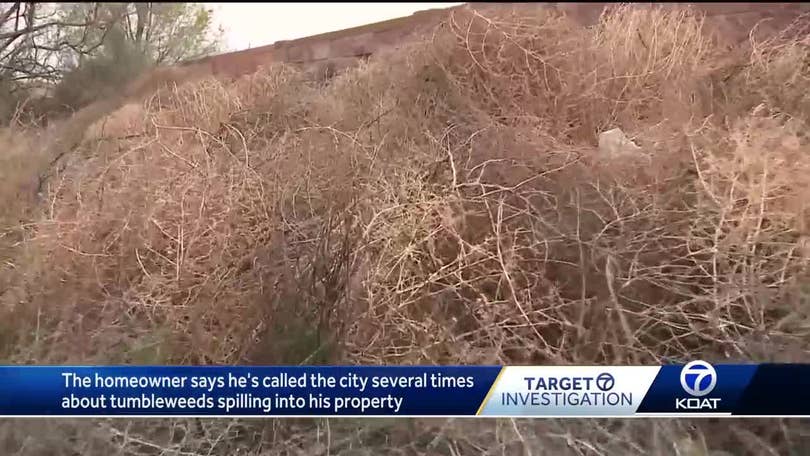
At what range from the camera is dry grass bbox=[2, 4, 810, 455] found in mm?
2906

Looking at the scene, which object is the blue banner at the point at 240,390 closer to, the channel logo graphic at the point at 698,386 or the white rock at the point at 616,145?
the channel logo graphic at the point at 698,386

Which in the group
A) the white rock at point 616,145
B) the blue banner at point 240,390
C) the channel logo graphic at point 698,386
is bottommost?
the channel logo graphic at point 698,386

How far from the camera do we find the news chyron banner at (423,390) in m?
2.61

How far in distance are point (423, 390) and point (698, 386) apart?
109cm

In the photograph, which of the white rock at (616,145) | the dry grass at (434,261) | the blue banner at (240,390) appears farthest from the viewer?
the white rock at (616,145)

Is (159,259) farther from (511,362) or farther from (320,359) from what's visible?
(511,362)

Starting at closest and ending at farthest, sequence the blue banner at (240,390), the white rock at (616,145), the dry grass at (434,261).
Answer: the blue banner at (240,390) → the dry grass at (434,261) → the white rock at (616,145)

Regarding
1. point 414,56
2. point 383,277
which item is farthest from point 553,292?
point 414,56

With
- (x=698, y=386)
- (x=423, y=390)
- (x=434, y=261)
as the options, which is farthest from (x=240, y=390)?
(x=698, y=386)

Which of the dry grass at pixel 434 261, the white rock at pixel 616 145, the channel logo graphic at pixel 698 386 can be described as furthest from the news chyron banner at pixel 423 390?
the white rock at pixel 616 145

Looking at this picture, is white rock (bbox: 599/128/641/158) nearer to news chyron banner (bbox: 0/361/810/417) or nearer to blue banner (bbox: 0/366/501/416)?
news chyron banner (bbox: 0/361/810/417)

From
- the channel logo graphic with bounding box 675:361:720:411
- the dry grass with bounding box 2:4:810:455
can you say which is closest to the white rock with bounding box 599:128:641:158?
the dry grass with bounding box 2:4:810:455

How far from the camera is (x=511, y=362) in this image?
3.03m

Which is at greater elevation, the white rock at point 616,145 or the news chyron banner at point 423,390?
the white rock at point 616,145
